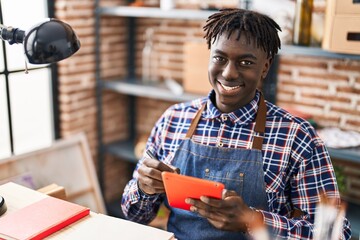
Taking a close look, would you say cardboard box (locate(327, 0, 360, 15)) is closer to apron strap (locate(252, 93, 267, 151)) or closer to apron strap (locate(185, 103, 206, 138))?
apron strap (locate(252, 93, 267, 151))

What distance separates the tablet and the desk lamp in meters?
0.49

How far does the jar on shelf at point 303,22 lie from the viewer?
8.05ft

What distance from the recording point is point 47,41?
136 centimetres

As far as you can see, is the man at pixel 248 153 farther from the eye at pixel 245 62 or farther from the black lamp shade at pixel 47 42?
the black lamp shade at pixel 47 42

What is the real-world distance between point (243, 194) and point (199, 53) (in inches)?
53.9

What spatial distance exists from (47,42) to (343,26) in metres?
1.45

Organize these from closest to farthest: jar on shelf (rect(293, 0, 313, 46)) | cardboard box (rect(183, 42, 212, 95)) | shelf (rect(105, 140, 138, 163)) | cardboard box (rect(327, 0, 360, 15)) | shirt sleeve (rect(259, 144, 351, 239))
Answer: shirt sleeve (rect(259, 144, 351, 239))
cardboard box (rect(327, 0, 360, 15))
jar on shelf (rect(293, 0, 313, 46))
cardboard box (rect(183, 42, 212, 95))
shelf (rect(105, 140, 138, 163))

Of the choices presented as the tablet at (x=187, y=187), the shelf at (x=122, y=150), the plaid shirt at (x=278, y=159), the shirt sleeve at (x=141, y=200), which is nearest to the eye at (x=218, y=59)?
the plaid shirt at (x=278, y=159)

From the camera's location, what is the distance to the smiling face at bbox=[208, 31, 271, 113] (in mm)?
1655

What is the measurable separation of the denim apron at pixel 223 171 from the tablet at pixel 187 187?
26 cm

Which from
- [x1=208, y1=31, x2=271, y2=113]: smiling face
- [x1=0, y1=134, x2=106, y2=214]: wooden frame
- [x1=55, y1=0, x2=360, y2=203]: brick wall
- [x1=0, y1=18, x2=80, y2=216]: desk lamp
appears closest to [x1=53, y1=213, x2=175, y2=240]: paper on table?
[x1=0, y1=18, x2=80, y2=216]: desk lamp

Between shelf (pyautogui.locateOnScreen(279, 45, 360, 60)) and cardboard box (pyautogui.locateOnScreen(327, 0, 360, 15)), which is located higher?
cardboard box (pyautogui.locateOnScreen(327, 0, 360, 15))

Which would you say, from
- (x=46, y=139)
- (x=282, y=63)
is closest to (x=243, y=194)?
(x=282, y=63)

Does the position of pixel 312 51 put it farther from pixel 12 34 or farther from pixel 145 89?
pixel 12 34
